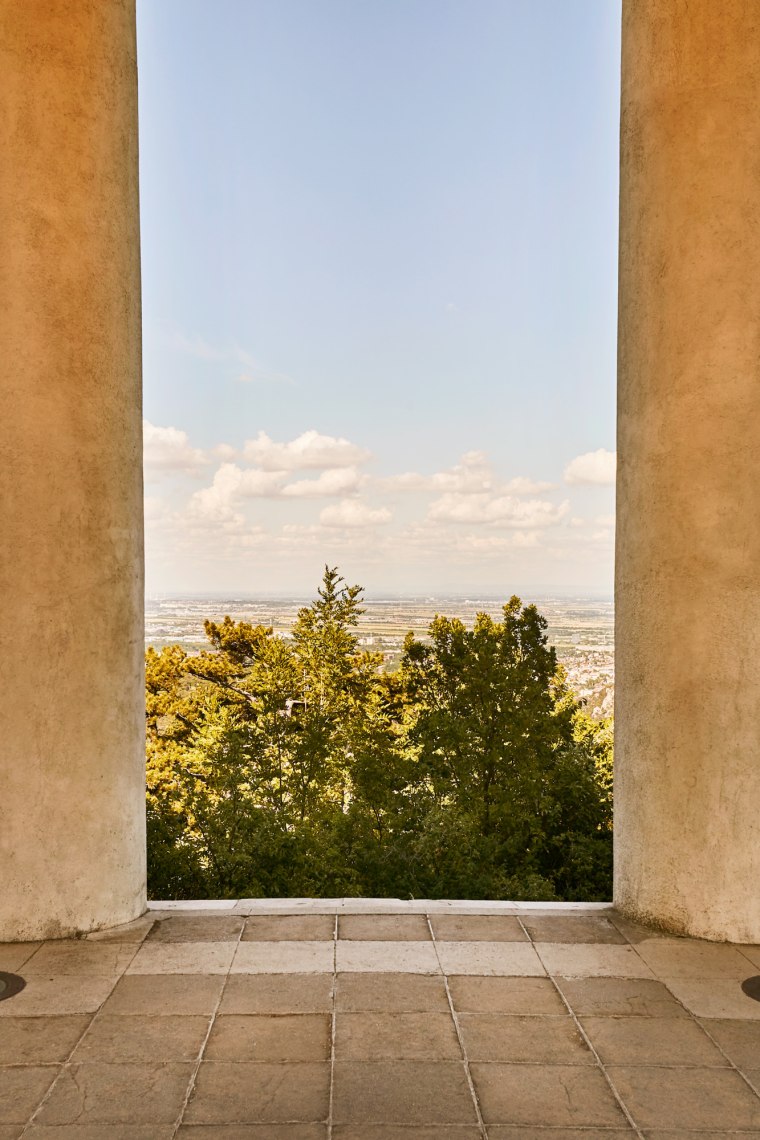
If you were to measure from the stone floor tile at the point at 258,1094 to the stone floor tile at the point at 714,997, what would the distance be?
1.56 metres

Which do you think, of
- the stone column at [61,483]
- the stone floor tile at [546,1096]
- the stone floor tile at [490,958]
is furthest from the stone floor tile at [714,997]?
the stone column at [61,483]

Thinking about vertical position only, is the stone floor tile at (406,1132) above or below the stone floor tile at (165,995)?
above

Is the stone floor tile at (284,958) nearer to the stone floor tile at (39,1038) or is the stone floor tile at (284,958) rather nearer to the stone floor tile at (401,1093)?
the stone floor tile at (39,1038)

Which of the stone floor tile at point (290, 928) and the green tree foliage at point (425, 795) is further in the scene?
the green tree foliage at point (425, 795)

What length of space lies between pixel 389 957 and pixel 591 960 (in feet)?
3.01

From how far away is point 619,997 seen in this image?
3.75 m

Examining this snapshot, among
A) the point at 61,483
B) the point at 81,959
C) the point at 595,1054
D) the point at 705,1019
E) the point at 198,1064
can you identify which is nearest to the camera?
the point at 198,1064

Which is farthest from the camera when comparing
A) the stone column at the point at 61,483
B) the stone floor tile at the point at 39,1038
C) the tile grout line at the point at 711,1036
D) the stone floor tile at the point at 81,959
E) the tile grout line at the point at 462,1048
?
the stone column at the point at 61,483

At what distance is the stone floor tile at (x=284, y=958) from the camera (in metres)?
3.99

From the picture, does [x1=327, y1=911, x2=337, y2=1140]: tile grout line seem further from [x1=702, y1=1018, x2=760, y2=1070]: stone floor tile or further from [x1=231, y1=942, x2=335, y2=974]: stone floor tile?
[x1=702, y1=1018, x2=760, y2=1070]: stone floor tile

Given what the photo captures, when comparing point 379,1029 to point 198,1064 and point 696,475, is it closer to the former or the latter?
point 198,1064

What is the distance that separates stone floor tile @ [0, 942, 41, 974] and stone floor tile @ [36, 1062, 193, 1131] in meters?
1.04

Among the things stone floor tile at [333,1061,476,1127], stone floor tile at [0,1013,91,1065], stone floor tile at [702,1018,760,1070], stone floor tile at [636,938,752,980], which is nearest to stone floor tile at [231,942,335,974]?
stone floor tile at [0,1013,91,1065]

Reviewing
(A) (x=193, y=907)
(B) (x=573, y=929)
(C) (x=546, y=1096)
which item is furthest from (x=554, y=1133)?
(A) (x=193, y=907)
